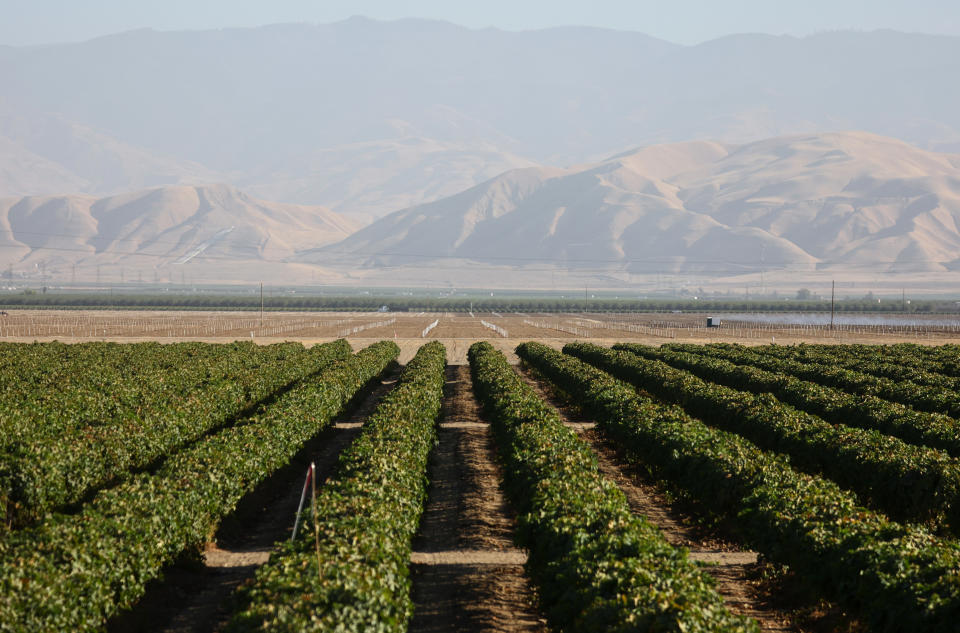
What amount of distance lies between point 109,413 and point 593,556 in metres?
17.5

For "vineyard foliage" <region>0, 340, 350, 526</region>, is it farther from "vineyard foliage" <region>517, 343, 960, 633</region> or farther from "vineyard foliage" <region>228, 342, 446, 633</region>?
"vineyard foliage" <region>517, 343, 960, 633</region>

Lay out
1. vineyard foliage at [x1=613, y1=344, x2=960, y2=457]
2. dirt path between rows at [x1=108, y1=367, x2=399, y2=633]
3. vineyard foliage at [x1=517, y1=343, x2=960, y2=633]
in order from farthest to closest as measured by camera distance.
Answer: vineyard foliage at [x1=613, y1=344, x2=960, y2=457], dirt path between rows at [x1=108, y1=367, x2=399, y2=633], vineyard foliage at [x1=517, y1=343, x2=960, y2=633]

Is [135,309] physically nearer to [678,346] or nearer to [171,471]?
[678,346]

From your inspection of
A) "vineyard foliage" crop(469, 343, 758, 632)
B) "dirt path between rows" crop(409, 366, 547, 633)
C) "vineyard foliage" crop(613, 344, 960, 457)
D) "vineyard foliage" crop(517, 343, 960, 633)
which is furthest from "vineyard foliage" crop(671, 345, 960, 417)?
"vineyard foliage" crop(469, 343, 758, 632)

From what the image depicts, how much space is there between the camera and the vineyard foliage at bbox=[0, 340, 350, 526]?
58.0ft

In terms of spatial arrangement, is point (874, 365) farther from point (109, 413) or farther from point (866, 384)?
point (109, 413)

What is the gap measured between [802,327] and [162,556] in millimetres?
107721

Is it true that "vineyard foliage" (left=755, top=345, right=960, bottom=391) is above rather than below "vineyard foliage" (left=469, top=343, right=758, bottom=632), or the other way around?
above

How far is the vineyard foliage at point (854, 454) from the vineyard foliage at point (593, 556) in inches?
224

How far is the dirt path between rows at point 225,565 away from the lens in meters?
13.5

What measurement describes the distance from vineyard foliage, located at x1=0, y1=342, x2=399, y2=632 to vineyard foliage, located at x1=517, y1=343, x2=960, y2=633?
364 inches

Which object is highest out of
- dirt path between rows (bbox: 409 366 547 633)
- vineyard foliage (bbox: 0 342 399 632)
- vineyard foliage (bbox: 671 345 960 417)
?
vineyard foliage (bbox: 671 345 960 417)

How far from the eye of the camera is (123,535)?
44.7 feet

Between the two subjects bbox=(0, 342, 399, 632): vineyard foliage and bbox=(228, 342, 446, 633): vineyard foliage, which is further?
bbox=(0, 342, 399, 632): vineyard foliage
